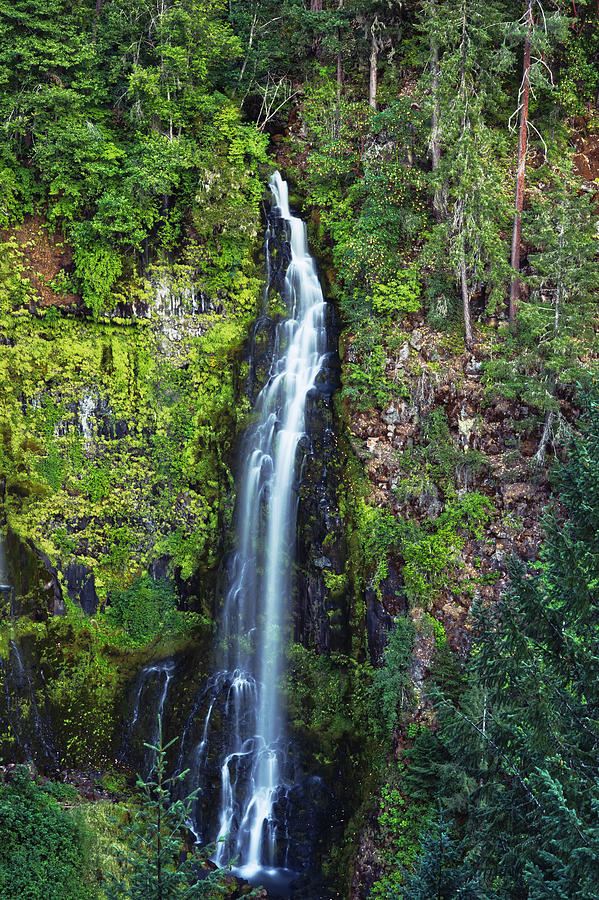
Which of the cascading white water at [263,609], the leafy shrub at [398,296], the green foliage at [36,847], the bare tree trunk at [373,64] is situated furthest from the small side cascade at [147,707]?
the bare tree trunk at [373,64]

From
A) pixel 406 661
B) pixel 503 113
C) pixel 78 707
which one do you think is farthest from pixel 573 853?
pixel 503 113

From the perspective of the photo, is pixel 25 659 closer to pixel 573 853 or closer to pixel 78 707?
pixel 78 707

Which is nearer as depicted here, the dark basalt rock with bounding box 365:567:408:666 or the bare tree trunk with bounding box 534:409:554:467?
the bare tree trunk with bounding box 534:409:554:467

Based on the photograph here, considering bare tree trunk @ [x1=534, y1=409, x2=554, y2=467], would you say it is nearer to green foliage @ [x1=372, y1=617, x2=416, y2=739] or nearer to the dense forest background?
the dense forest background

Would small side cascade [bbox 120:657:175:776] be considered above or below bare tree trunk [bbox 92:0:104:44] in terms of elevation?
below

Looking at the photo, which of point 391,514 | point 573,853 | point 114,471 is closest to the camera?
point 573,853

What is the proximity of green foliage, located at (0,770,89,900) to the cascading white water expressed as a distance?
3081mm

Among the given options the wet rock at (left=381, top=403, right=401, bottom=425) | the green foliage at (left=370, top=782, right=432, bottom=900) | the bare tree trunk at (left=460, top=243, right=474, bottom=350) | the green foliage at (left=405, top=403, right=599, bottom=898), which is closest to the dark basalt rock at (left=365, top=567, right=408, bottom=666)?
the green foliage at (left=370, top=782, right=432, bottom=900)

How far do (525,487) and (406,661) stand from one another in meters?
4.29

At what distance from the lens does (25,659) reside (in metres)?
15.5

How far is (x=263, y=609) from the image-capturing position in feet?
49.2

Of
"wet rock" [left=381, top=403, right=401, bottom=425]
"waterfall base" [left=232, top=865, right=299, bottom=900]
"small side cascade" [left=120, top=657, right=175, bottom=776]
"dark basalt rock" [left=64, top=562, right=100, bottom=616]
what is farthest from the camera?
"dark basalt rock" [left=64, top=562, right=100, bottom=616]

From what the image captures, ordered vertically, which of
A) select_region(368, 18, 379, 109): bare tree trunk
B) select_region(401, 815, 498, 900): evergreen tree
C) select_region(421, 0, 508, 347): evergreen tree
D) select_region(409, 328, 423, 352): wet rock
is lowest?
select_region(401, 815, 498, 900): evergreen tree

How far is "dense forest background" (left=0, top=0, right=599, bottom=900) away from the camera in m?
12.9
